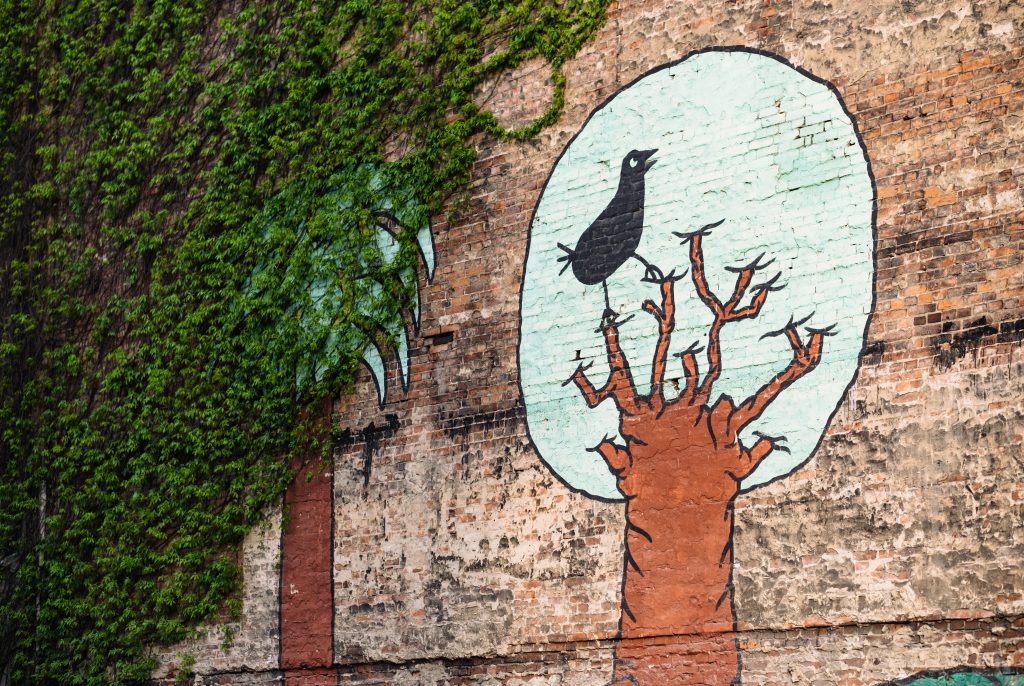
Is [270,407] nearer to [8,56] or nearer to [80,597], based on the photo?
[80,597]

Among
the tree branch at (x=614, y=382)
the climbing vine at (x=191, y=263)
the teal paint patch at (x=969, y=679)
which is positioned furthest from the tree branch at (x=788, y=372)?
the climbing vine at (x=191, y=263)

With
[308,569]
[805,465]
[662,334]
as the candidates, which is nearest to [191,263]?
[308,569]

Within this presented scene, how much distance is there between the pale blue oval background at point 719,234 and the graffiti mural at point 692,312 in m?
0.01

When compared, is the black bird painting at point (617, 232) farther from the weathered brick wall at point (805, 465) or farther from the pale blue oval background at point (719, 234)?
the weathered brick wall at point (805, 465)

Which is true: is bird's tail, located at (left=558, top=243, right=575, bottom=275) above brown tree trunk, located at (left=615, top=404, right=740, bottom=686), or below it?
above

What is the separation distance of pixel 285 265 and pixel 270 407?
1175 millimetres

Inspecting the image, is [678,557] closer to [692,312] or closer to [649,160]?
[692,312]

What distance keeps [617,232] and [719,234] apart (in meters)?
0.76

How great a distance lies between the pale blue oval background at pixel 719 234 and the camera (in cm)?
698

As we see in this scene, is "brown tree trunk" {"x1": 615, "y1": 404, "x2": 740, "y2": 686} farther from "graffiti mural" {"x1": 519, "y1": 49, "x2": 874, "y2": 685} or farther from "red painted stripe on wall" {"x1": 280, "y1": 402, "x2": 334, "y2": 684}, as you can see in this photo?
"red painted stripe on wall" {"x1": 280, "y1": 402, "x2": 334, "y2": 684}

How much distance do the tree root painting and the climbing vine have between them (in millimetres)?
2072

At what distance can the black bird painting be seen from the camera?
25.7 ft

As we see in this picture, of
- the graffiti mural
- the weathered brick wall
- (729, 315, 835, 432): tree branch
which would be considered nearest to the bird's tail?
the graffiti mural

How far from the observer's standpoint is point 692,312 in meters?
7.48
